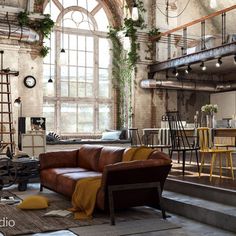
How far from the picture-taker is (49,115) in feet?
39.5

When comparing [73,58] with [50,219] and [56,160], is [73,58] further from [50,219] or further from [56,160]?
[50,219]

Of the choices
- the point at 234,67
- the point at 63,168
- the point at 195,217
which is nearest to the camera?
the point at 195,217

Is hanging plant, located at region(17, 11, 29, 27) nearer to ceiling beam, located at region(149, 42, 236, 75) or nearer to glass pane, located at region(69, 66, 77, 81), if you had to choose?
glass pane, located at region(69, 66, 77, 81)

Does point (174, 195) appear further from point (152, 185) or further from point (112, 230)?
point (112, 230)

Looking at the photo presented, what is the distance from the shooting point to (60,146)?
35.2ft

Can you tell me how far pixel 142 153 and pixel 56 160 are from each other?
213cm

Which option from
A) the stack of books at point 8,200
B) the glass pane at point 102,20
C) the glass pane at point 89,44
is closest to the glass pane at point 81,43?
the glass pane at point 89,44

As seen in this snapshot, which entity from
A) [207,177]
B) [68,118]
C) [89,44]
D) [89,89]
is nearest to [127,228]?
[207,177]

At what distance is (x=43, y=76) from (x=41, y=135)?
2.19 metres

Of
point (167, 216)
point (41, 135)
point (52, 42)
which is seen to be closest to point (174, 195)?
point (167, 216)

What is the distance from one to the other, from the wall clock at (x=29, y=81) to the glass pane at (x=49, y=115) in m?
1.18

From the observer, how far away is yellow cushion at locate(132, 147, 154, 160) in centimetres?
516

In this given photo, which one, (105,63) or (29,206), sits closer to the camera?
(29,206)

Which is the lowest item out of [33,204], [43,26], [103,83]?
[33,204]
